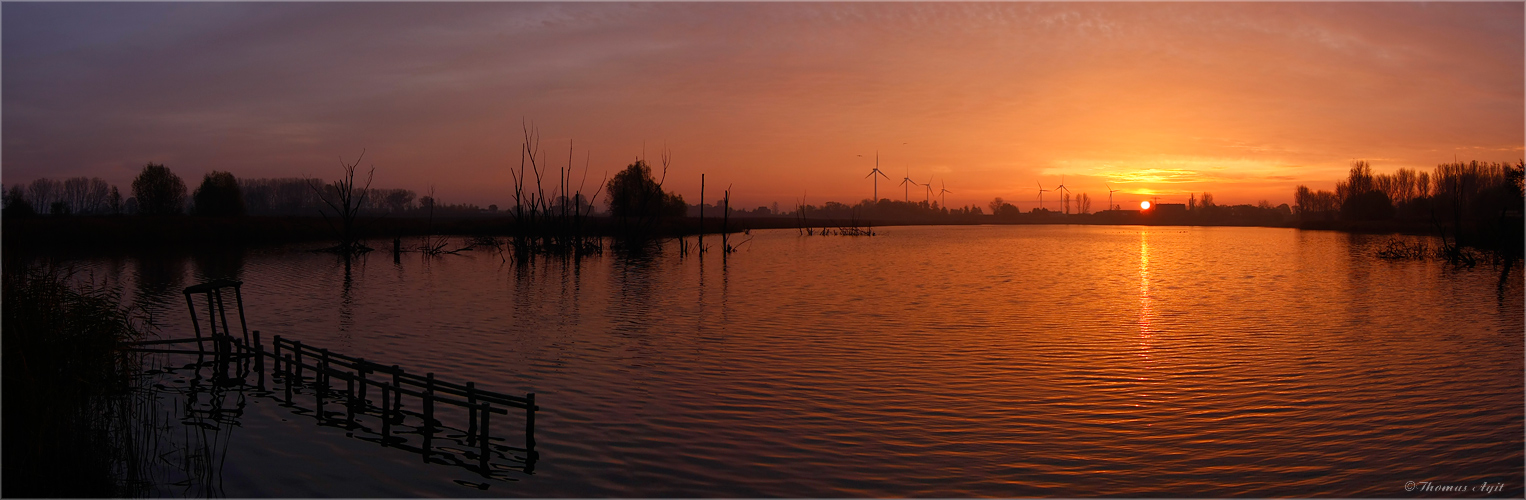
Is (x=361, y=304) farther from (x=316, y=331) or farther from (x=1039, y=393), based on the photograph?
(x=1039, y=393)

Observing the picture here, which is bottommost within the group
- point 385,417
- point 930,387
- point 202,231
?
point 930,387

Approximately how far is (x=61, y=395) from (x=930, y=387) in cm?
1045

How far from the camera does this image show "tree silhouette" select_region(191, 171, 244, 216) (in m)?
68.2

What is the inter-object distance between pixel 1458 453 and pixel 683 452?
27.6 feet

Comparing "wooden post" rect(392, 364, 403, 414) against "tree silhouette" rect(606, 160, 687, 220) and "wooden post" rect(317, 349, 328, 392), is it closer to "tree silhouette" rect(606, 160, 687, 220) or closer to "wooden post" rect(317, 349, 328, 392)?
"wooden post" rect(317, 349, 328, 392)

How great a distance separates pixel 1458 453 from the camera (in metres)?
8.58

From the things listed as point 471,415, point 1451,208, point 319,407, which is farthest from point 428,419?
point 1451,208

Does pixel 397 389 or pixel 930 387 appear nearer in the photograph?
pixel 397 389

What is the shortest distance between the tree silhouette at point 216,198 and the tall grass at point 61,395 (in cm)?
6986

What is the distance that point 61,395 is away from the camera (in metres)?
8.37

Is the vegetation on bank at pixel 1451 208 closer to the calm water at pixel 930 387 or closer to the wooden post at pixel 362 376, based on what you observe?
the calm water at pixel 930 387

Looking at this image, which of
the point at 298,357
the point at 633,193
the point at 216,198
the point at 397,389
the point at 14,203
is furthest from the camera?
the point at 633,193

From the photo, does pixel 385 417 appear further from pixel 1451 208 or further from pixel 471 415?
pixel 1451 208

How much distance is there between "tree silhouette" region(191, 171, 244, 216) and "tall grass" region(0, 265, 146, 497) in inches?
2751
